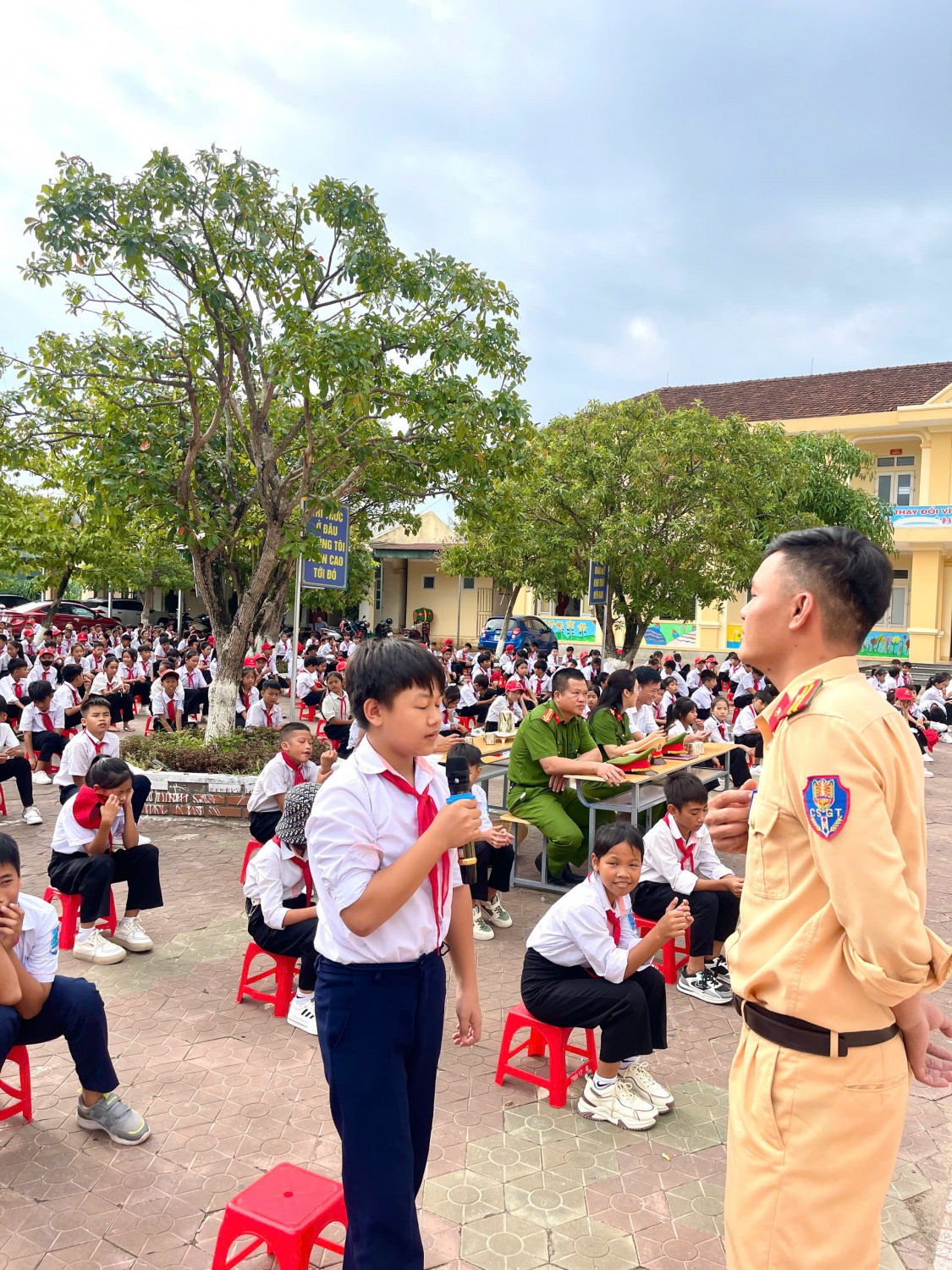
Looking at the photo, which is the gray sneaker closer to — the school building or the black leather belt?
the black leather belt

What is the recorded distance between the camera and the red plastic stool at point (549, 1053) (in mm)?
3527

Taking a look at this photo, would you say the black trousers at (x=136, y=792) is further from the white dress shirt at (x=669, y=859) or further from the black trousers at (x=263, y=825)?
the white dress shirt at (x=669, y=859)

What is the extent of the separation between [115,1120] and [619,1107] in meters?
1.89

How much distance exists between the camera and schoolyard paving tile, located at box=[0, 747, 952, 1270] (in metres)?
2.67

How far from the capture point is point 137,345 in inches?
339

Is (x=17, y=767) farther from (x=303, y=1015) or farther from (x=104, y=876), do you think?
(x=303, y=1015)

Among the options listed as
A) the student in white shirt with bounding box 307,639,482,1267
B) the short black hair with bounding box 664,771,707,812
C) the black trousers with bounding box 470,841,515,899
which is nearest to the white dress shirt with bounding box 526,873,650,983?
the short black hair with bounding box 664,771,707,812

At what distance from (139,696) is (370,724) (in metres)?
13.9

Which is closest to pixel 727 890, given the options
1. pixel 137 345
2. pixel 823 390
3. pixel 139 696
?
pixel 137 345

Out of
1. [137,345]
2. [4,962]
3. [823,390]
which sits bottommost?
[4,962]

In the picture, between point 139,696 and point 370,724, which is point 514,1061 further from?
point 139,696

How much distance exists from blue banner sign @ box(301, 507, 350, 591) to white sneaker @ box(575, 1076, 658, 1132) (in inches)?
238

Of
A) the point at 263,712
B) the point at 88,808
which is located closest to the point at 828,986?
the point at 88,808

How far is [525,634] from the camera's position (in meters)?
25.6
